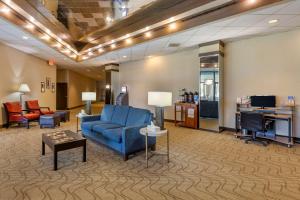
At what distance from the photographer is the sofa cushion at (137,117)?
4180mm

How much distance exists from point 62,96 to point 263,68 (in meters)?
12.1

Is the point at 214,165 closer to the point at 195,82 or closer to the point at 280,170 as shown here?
the point at 280,170

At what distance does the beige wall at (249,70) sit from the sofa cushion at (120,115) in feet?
11.3

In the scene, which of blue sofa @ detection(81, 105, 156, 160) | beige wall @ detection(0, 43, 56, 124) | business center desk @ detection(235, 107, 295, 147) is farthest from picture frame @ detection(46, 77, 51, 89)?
business center desk @ detection(235, 107, 295, 147)

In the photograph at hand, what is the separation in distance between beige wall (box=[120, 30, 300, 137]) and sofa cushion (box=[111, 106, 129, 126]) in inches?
136

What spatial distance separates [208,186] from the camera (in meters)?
2.65

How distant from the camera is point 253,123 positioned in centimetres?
477

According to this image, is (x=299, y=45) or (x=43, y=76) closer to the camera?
(x=299, y=45)

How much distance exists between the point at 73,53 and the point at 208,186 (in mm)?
7650

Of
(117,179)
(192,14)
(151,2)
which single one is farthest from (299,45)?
(117,179)

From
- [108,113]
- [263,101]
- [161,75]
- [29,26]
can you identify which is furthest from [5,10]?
[263,101]

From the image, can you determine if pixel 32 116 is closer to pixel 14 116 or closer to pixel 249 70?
pixel 14 116

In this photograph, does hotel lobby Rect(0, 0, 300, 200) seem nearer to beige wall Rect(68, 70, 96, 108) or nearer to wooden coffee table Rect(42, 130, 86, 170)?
wooden coffee table Rect(42, 130, 86, 170)

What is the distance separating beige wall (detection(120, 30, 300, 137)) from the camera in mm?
5102
